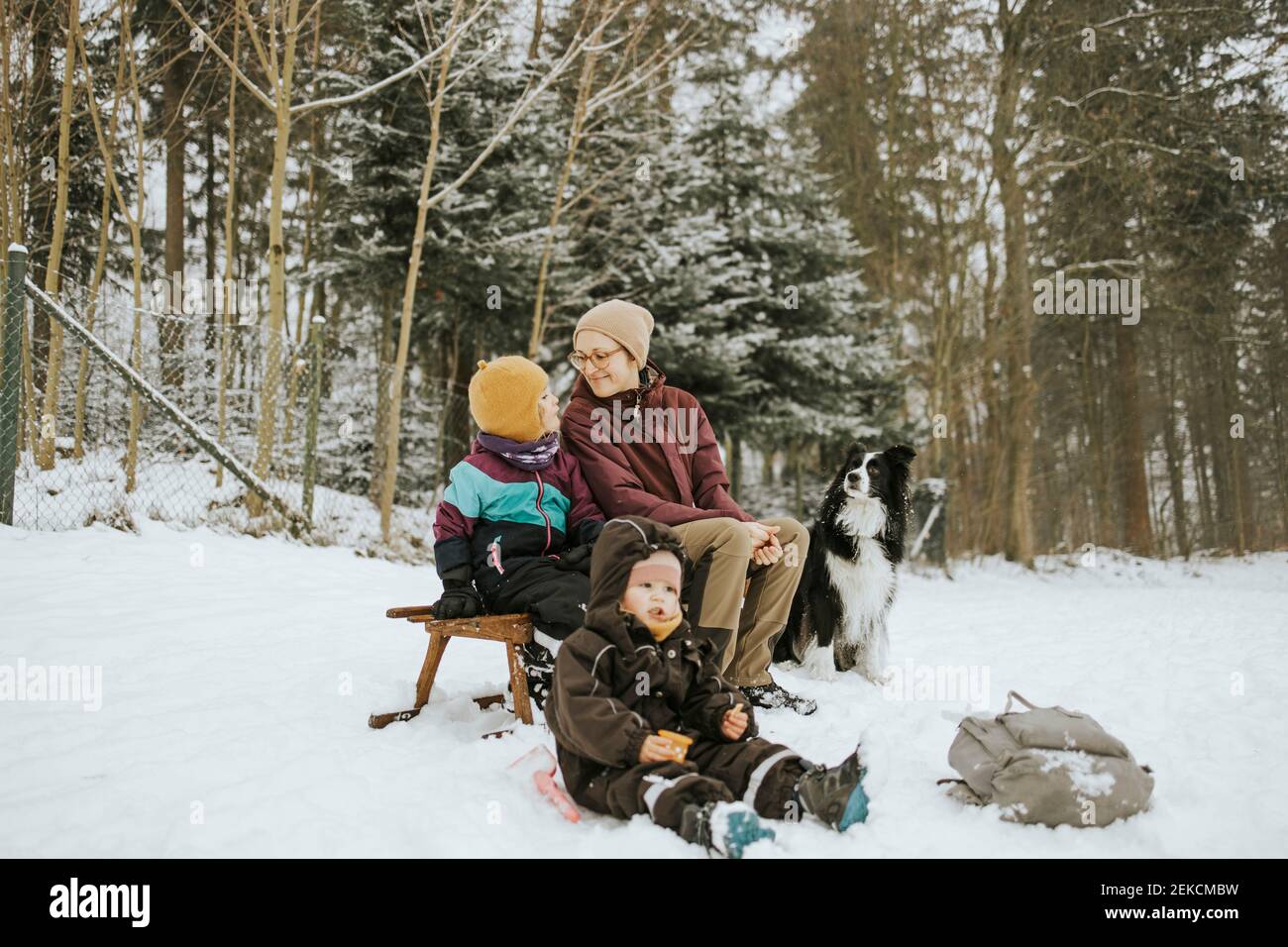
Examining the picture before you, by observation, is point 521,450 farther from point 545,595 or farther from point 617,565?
point 617,565

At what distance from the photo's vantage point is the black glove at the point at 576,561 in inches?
110

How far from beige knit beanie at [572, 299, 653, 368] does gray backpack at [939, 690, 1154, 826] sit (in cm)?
187

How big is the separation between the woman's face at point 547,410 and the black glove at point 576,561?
0.52 m

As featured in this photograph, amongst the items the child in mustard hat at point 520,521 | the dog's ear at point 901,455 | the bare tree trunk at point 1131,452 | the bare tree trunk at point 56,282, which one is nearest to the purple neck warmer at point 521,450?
the child in mustard hat at point 520,521

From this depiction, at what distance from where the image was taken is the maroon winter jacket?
305 cm

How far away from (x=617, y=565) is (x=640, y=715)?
0.42m

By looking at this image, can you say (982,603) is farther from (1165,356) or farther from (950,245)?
(1165,356)

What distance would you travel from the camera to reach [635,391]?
3242mm

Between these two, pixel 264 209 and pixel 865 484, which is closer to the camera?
pixel 865 484

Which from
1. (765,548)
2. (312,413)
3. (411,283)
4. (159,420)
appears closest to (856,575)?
(765,548)
